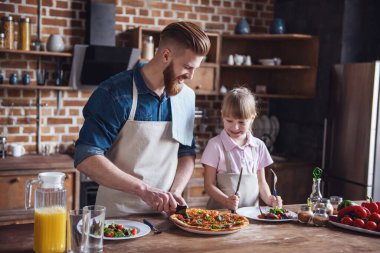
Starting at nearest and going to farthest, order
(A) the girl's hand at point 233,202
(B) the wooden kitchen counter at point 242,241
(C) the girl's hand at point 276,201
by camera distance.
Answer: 1. (B) the wooden kitchen counter at point 242,241
2. (A) the girl's hand at point 233,202
3. (C) the girl's hand at point 276,201

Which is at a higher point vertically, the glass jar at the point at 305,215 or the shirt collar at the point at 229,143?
the shirt collar at the point at 229,143

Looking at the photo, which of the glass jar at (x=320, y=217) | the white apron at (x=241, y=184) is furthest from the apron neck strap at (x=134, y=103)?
the glass jar at (x=320, y=217)

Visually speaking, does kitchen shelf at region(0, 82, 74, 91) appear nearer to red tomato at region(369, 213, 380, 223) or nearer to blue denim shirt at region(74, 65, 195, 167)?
blue denim shirt at region(74, 65, 195, 167)

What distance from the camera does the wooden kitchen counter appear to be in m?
1.79

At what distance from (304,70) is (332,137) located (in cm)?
76

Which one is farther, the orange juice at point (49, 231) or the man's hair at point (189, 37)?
the man's hair at point (189, 37)

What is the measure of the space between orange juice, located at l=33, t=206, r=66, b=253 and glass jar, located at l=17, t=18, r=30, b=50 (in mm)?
2595

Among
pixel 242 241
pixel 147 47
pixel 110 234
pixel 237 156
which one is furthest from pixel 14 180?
pixel 242 241

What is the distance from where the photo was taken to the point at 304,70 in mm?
4652

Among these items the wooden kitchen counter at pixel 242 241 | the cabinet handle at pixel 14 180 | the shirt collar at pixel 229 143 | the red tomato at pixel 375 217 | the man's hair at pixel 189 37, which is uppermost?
the man's hair at pixel 189 37

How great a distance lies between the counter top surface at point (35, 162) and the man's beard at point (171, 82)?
68.5 inches

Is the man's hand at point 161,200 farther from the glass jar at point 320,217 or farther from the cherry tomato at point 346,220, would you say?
the cherry tomato at point 346,220

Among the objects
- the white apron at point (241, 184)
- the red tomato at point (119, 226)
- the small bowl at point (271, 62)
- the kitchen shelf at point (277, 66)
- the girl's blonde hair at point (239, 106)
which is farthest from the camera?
the small bowl at point (271, 62)

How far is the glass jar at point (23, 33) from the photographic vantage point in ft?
13.0
